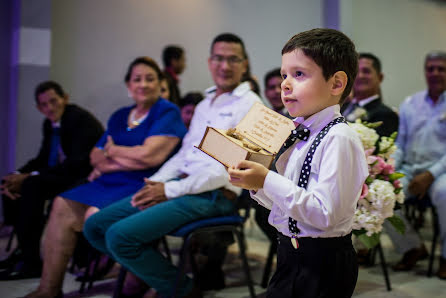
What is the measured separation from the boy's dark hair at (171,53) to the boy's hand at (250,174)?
4.25 metres

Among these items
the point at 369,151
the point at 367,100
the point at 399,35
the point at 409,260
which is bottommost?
the point at 409,260

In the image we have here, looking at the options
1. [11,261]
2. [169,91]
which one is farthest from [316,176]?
[169,91]

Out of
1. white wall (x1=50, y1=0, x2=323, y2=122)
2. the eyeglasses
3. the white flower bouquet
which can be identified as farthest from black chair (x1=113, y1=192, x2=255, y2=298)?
white wall (x1=50, y1=0, x2=323, y2=122)

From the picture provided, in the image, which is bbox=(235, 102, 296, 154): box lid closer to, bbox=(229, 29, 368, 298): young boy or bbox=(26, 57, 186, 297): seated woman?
bbox=(229, 29, 368, 298): young boy

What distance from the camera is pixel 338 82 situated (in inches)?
49.6

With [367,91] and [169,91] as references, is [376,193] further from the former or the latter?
[169,91]

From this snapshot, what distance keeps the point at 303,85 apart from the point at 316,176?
26 centimetres

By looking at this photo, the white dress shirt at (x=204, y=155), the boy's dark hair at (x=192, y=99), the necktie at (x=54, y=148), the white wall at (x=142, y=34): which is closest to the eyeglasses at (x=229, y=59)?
the white dress shirt at (x=204, y=155)

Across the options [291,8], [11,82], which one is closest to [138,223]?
[11,82]

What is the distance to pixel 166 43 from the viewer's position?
5477mm

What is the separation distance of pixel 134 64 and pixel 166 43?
260cm

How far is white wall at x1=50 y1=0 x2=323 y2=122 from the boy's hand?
4291 mm

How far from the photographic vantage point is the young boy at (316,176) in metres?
1.15

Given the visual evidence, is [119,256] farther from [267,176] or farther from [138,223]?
[267,176]
